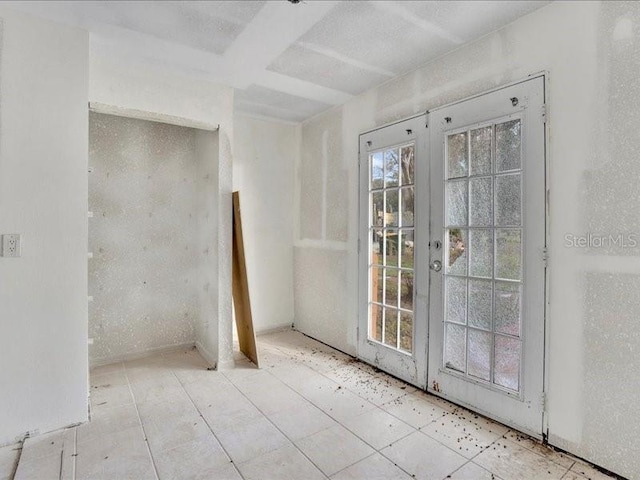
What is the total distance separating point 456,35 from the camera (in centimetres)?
227

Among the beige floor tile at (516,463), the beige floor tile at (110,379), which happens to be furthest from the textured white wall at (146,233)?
the beige floor tile at (516,463)

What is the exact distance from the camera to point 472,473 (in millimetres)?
1790

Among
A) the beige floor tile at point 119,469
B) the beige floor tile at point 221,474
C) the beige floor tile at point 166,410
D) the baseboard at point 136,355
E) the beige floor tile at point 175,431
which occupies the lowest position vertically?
the beige floor tile at point 221,474

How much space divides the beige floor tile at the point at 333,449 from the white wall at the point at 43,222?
1484 millimetres

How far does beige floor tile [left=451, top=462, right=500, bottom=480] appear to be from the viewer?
5.76ft

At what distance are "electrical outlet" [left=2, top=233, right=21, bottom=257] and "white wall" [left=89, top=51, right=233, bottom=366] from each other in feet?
3.52

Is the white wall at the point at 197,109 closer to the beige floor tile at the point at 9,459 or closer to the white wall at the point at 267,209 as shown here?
the white wall at the point at 267,209

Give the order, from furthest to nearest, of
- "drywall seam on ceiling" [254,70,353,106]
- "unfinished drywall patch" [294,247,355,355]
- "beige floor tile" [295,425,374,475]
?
1. "unfinished drywall patch" [294,247,355,355]
2. "drywall seam on ceiling" [254,70,353,106]
3. "beige floor tile" [295,425,374,475]

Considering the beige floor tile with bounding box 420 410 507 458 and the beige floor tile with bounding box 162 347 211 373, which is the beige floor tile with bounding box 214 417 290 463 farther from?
the beige floor tile with bounding box 162 347 211 373

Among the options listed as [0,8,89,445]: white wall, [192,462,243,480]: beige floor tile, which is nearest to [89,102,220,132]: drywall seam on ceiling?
[0,8,89,445]: white wall

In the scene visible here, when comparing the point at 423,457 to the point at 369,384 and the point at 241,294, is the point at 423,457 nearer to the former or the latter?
the point at 369,384

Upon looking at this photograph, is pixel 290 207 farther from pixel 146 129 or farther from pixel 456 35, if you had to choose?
pixel 456 35

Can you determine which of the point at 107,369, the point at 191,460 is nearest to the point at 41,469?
the point at 191,460

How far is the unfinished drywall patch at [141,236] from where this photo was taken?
316 cm
